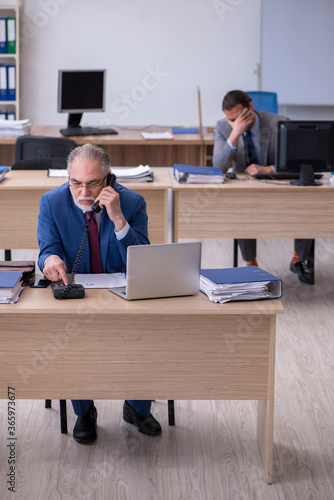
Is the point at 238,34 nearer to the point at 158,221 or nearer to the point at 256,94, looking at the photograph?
the point at 256,94

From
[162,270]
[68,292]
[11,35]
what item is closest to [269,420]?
[162,270]

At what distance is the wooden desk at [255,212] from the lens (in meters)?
3.99

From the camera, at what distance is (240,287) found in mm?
2295

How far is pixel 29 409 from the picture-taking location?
2.94 meters

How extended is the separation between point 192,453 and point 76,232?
944mm

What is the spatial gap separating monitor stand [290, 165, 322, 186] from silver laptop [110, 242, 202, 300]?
1888mm

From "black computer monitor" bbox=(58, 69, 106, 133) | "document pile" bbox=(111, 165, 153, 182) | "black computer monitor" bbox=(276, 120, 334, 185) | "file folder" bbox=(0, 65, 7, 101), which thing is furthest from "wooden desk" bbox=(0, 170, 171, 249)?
"file folder" bbox=(0, 65, 7, 101)

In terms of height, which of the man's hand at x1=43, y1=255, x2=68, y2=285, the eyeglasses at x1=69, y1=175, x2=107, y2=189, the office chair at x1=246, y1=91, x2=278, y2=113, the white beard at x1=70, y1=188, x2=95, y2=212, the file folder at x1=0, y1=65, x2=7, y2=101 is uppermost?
the file folder at x1=0, y1=65, x2=7, y2=101

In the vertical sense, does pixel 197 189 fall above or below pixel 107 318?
above

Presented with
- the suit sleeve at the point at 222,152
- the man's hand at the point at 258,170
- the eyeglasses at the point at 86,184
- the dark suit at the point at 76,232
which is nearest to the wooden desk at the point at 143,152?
the suit sleeve at the point at 222,152

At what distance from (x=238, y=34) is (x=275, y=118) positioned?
10.3 ft

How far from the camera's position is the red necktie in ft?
8.61

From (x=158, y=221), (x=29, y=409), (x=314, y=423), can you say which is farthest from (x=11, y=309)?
(x=158, y=221)

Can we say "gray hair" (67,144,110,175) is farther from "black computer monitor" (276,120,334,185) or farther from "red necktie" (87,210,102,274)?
"black computer monitor" (276,120,334,185)
